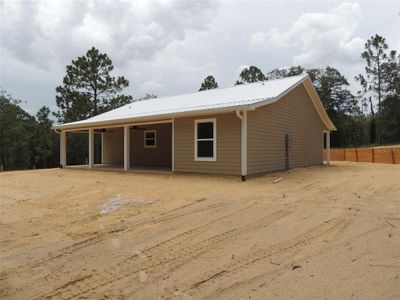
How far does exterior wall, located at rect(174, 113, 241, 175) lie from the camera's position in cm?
1202

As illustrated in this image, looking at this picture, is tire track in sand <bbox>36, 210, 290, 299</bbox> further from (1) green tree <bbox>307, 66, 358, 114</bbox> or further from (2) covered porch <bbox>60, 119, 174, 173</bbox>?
(1) green tree <bbox>307, 66, 358, 114</bbox>

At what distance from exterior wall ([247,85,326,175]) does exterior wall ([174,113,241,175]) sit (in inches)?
17.6

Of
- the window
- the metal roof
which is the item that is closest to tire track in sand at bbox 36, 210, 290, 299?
the metal roof

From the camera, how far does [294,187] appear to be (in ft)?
32.0

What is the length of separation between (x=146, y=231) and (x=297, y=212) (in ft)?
8.81

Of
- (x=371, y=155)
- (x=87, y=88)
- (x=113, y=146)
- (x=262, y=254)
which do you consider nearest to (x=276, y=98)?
(x=262, y=254)

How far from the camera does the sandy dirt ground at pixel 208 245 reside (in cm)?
→ 392

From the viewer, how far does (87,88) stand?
34719 mm

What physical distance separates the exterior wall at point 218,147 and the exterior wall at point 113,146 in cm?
868

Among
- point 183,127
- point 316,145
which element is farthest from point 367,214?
point 316,145

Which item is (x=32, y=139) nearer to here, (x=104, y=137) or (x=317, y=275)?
(x=104, y=137)

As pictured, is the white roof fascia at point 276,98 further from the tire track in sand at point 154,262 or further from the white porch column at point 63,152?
the white porch column at point 63,152

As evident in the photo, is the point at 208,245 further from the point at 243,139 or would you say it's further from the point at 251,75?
the point at 251,75

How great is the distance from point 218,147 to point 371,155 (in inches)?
509
